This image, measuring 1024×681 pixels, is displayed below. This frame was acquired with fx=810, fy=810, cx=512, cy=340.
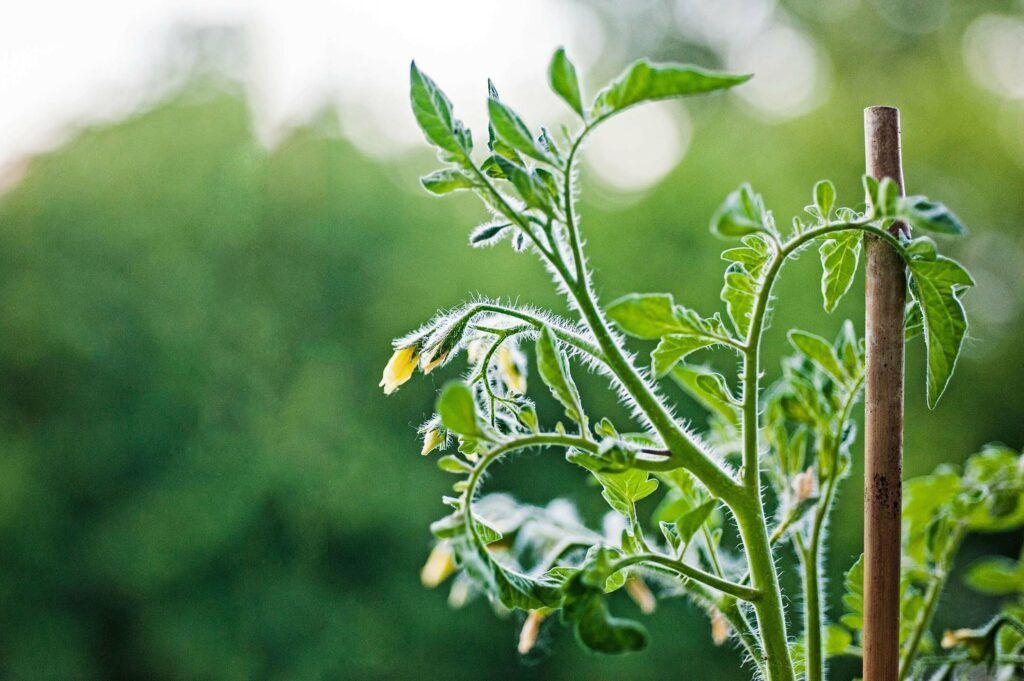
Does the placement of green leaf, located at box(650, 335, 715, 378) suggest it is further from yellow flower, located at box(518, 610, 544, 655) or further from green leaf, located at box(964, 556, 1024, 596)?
green leaf, located at box(964, 556, 1024, 596)

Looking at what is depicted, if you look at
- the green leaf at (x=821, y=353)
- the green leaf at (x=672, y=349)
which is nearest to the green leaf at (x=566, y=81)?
the green leaf at (x=672, y=349)

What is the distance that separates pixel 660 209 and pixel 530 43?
1.80 feet

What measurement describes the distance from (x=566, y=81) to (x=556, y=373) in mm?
113

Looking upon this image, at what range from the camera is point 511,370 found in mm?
429

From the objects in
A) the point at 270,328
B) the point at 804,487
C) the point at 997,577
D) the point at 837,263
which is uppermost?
the point at 270,328

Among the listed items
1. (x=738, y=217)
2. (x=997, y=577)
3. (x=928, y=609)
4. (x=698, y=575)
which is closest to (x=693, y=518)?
(x=698, y=575)

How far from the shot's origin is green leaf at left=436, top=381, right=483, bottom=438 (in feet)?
0.96

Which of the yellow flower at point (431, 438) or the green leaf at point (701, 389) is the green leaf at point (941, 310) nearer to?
the green leaf at point (701, 389)

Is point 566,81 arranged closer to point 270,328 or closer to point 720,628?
point 720,628

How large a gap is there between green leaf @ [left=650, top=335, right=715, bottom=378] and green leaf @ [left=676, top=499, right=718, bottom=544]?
0.19 feet

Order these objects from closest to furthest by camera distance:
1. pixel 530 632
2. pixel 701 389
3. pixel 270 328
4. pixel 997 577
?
pixel 701 389 → pixel 530 632 → pixel 997 577 → pixel 270 328

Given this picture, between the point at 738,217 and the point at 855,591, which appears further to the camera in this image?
the point at 855,591

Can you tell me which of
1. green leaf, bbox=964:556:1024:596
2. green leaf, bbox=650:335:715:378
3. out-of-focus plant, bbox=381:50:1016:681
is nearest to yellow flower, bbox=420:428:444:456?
out-of-focus plant, bbox=381:50:1016:681

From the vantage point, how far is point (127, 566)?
5.52 feet
